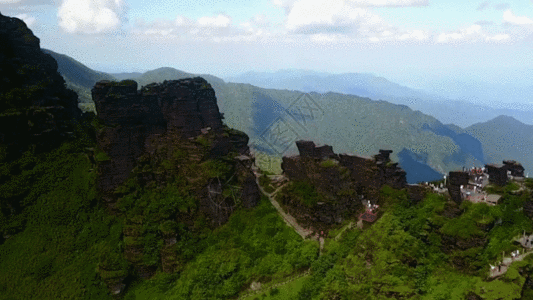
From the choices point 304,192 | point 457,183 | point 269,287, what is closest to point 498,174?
point 457,183

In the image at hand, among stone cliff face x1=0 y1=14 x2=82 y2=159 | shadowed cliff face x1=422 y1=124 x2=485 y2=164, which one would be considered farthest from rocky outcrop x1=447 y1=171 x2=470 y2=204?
shadowed cliff face x1=422 y1=124 x2=485 y2=164

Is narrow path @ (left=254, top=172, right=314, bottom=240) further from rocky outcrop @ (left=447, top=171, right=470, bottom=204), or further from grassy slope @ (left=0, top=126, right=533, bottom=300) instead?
rocky outcrop @ (left=447, top=171, right=470, bottom=204)

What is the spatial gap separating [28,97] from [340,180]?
125ft

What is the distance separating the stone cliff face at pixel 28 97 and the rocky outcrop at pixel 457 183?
42.8 metres

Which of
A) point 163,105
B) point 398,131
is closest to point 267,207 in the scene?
point 163,105

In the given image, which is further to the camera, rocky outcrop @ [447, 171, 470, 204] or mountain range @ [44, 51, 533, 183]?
mountain range @ [44, 51, 533, 183]

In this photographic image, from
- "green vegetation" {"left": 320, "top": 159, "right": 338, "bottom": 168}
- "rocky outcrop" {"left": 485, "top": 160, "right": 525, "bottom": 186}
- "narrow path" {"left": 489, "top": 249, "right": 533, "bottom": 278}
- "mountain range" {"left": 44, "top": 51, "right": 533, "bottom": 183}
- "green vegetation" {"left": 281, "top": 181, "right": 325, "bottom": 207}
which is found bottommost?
"mountain range" {"left": 44, "top": 51, "right": 533, "bottom": 183}

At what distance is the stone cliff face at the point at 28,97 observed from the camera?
1730 inches

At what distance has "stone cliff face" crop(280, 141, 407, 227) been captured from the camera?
38.2m

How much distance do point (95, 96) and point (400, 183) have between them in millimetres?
34064

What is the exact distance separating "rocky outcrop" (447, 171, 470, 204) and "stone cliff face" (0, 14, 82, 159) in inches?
1686

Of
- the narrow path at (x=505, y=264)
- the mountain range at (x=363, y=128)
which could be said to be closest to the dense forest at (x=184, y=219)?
the narrow path at (x=505, y=264)

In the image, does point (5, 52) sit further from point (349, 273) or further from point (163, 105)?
point (349, 273)

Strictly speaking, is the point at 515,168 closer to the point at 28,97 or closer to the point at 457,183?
the point at 457,183
